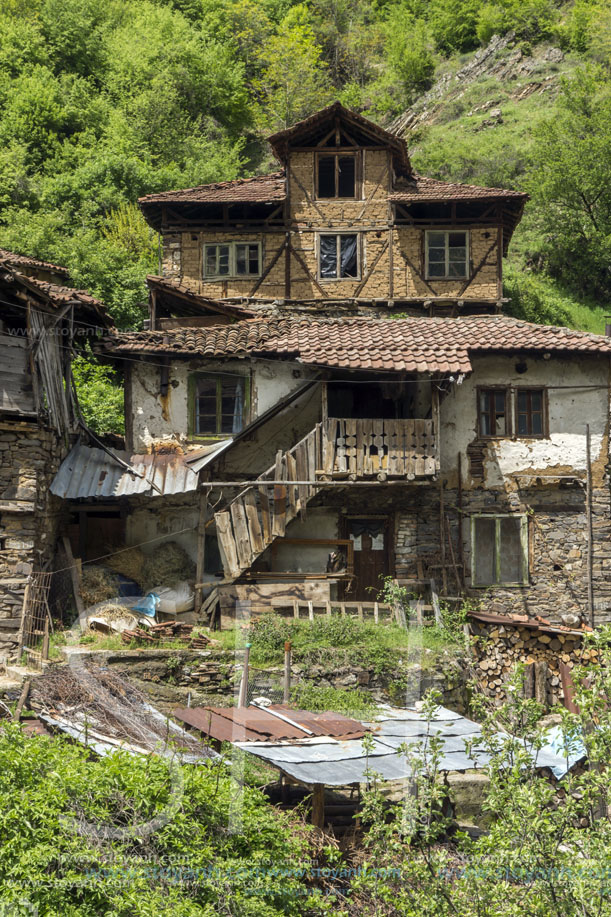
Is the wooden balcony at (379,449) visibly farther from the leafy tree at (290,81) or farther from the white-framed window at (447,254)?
the leafy tree at (290,81)

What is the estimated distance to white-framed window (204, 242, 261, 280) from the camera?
2705cm

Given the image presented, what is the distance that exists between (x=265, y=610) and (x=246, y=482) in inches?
97.6

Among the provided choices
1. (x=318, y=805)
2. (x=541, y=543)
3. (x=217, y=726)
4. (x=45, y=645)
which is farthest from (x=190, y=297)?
(x=318, y=805)

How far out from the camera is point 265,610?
754 inches

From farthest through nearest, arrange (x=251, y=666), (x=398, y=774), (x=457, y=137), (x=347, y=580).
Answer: (x=457, y=137) → (x=347, y=580) → (x=251, y=666) → (x=398, y=774)

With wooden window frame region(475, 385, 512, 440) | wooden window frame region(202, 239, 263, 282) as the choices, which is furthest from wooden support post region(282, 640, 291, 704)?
wooden window frame region(202, 239, 263, 282)

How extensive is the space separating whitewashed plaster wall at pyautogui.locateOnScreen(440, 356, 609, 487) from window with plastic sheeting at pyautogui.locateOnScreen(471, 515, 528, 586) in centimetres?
85

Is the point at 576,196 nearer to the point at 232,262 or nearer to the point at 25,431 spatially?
the point at 232,262

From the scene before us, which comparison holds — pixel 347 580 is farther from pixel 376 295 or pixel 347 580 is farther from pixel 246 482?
pixel 376 295

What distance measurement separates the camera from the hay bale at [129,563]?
20594 millimetres

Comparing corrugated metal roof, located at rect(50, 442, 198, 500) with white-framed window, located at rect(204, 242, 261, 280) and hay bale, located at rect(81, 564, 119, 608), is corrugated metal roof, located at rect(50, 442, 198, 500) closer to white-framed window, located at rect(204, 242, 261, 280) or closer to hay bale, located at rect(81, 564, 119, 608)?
hay bale, located at rect(81, 564, 119, 608)

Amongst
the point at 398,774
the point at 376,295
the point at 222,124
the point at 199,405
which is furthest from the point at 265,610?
the point at 222,124

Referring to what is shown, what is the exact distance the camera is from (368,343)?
20.9 meters

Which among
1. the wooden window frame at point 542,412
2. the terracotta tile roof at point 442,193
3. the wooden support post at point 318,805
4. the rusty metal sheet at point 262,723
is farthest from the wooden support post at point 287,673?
the terracotta tile roof at point 442,193
